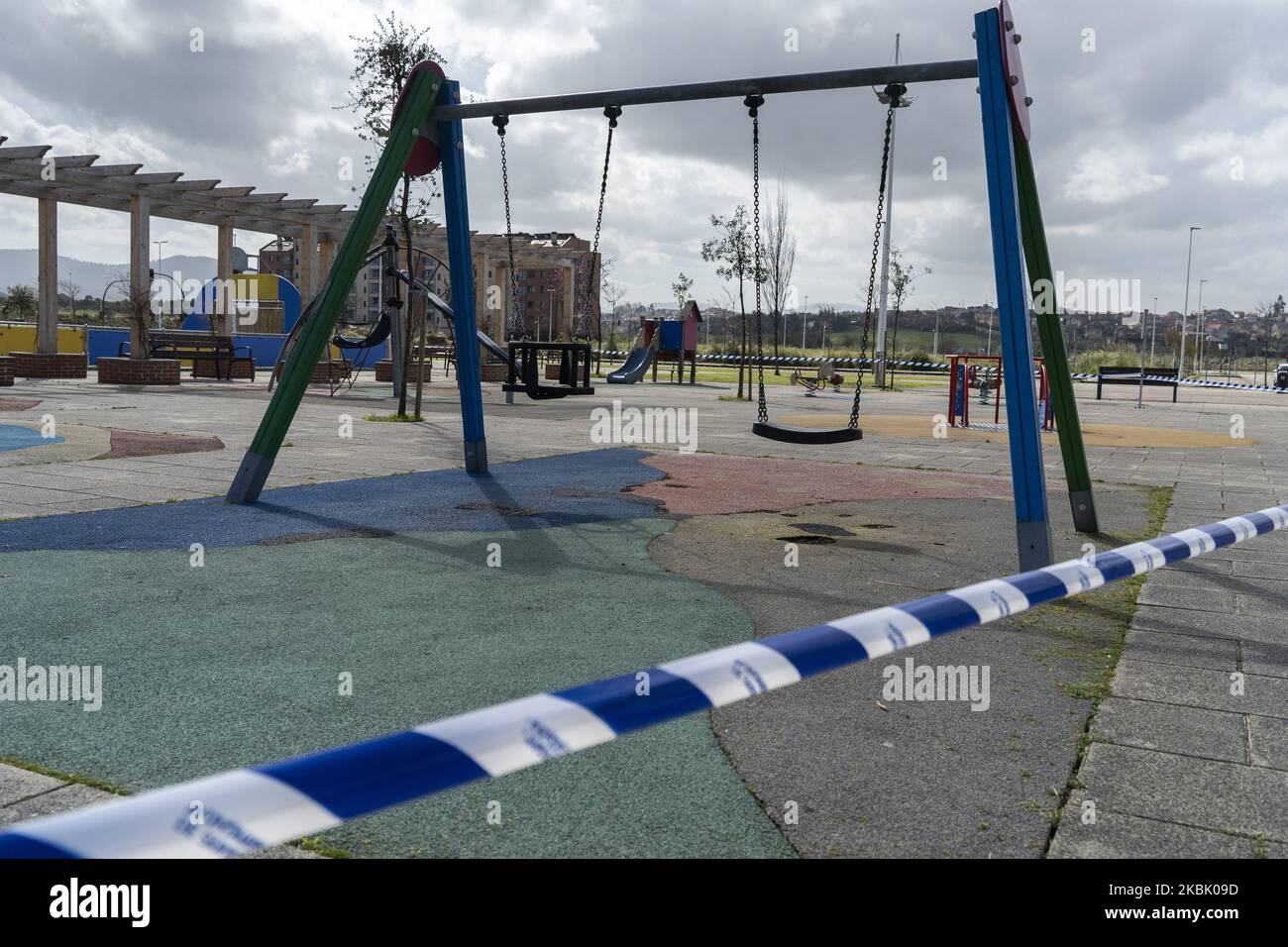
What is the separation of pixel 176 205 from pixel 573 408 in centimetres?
1398

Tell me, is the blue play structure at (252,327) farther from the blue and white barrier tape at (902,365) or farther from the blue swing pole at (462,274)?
the blue swing pole at (462,274)

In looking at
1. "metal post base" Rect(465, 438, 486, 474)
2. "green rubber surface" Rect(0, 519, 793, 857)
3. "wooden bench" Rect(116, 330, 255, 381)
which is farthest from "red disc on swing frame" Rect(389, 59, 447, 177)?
"wooden bench" Rect(116, 330, 255, 381)

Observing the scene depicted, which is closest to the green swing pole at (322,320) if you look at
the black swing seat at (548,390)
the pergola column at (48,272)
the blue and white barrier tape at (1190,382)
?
the black swing seat at (548,390)

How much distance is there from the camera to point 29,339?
32.4 m

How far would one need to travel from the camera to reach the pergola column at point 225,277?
2952cm

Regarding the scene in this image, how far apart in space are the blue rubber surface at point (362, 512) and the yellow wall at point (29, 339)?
26.8 metres

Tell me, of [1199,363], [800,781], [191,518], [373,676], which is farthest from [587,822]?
[1199,363]

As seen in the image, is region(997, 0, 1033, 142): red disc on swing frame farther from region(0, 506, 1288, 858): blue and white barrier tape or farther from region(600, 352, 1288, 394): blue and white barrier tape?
region(600, 352, 1288, 394): blue and white barrier tape

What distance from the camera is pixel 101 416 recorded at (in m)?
14.0

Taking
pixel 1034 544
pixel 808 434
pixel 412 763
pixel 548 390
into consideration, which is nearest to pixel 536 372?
pixel 548 390

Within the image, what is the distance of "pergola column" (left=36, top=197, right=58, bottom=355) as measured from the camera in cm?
2456

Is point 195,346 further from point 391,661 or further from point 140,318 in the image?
point 391,661

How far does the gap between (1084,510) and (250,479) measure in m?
5.32

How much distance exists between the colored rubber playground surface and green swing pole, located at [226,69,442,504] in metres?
0.35
